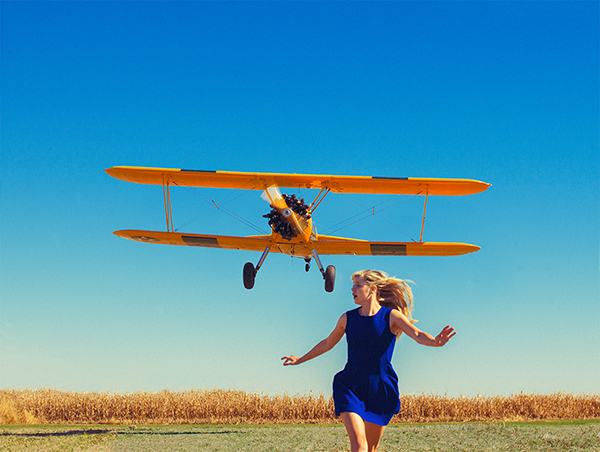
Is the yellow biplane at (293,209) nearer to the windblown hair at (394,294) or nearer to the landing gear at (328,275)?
the landing gear at (328,275)

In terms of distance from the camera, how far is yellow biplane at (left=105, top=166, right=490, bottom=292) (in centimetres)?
1833

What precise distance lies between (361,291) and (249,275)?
523 inches

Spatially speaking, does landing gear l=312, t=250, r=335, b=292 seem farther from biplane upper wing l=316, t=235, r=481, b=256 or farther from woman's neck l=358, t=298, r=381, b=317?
woman's neck l=358, t=298, r=381, b=317

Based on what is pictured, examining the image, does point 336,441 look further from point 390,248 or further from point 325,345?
point 390,248

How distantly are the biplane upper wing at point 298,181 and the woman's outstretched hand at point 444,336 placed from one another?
13765 mm

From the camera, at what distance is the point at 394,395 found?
17.4ft

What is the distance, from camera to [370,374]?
5.28 meters

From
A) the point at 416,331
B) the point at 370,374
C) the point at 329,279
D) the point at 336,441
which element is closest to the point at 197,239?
the point at 329,279

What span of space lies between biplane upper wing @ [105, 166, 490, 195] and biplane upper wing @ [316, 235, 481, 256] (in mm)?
1843

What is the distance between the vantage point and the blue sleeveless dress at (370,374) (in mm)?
5195

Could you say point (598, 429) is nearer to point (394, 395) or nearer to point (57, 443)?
point (394, 395)

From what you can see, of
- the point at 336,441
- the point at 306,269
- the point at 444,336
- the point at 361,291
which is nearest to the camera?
the point at 444,336

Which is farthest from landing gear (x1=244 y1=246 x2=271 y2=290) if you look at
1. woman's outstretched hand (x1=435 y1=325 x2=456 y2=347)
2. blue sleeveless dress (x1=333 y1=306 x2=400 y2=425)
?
woman's outstretched hand (x1=435 y1=325 x2=456 y2=347)

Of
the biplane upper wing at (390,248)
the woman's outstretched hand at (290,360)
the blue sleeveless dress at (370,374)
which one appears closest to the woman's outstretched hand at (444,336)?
the blue sleeveless dress at (370,374)
